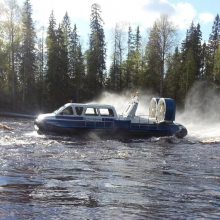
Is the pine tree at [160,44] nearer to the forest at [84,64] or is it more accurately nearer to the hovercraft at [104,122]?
the forest at [84,64]

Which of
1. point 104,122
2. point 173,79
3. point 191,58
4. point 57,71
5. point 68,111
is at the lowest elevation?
point 104,122

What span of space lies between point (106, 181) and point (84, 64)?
61.2 m

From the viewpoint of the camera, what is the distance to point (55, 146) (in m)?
22.0

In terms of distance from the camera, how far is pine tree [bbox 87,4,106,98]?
231ft

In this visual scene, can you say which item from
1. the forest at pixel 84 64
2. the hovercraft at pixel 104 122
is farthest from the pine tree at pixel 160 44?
the hovercraft at pixel 104 122

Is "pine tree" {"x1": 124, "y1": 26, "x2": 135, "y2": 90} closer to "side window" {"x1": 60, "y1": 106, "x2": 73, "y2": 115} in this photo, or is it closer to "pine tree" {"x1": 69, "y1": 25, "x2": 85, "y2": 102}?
"pine tree" {"x1": 69, "y1": 25, "x2": 85, "y2": 102}

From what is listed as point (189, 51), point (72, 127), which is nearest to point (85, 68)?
point (189, 51)

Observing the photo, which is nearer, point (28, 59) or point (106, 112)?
point (106, 112)

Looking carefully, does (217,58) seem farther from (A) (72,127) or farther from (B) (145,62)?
(A) (72,127)

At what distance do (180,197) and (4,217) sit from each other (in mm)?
4516

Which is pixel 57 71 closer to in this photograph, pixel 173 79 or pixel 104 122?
pixel 173 79

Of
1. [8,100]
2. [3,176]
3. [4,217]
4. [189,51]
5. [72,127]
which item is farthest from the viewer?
[189,51]

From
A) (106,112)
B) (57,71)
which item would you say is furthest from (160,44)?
(106,112)

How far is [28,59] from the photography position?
6694cm
